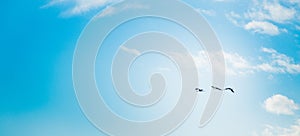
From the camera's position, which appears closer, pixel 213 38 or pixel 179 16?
pixel 213 38

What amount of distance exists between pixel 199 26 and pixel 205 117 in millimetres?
9667

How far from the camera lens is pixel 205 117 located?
4634 cm

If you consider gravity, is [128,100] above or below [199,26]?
below

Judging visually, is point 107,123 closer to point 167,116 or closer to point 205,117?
point 167,116

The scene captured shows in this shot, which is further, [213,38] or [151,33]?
[151,33]

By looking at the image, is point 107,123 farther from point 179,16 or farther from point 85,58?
point 179,16

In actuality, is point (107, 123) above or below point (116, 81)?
below

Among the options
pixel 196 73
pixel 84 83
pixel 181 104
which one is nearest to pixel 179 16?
pixel 196 73

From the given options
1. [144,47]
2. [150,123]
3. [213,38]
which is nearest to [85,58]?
[144,47]

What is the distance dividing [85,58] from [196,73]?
12071mm

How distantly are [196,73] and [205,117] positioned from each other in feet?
15.9

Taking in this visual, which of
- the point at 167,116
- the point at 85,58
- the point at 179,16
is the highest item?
the point at 179,16

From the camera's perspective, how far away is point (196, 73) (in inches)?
1800

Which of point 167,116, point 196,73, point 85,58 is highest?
point 85,58
